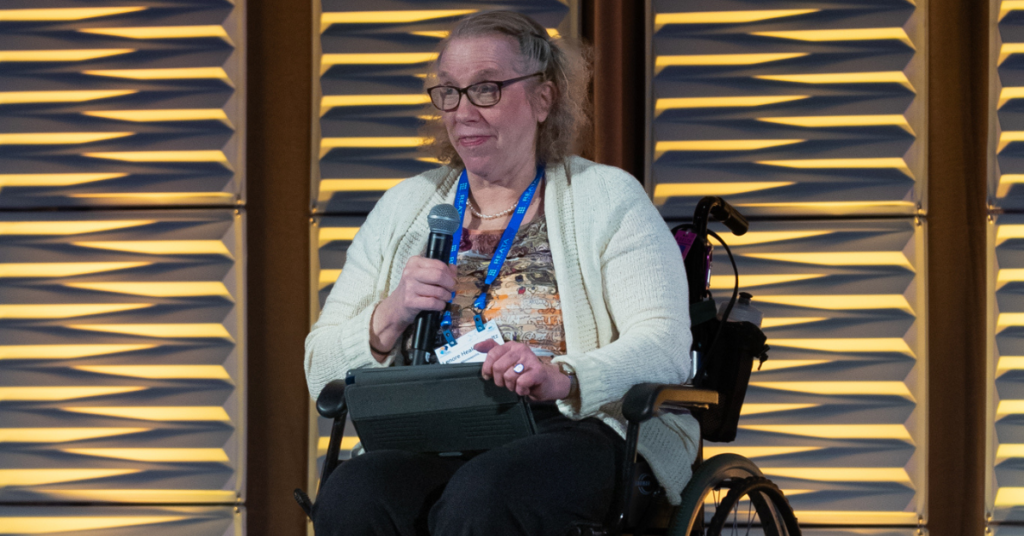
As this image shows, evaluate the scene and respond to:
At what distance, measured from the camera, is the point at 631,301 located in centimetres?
174

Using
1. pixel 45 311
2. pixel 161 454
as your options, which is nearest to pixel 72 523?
pixel 161 454

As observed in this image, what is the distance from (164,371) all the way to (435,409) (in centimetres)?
172

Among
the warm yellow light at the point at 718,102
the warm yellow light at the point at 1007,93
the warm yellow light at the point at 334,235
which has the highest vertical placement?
the warm yellow light at the point at 1007,93

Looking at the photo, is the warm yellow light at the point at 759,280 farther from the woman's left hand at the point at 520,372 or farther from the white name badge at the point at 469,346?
the woman's left hand at the point at 520,372

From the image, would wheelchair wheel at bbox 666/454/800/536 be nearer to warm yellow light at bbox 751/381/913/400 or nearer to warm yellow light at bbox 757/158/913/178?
warm yellow light at bbox 751/381/913/400

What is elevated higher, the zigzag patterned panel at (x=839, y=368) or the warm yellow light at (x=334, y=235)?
the warm yellow light at (x=334, y=235)

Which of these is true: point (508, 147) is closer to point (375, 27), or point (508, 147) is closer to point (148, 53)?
point (375, 27)

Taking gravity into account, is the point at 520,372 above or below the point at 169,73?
below

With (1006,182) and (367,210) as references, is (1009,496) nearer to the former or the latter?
(1006,182)

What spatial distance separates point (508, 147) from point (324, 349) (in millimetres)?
646

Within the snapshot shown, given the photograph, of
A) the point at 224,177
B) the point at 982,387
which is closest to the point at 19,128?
the point at 224,177

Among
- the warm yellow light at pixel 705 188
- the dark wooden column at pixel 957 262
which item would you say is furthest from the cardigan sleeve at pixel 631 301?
the dark wooden column at pixel 957 262

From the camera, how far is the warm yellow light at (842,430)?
2648 millimetres

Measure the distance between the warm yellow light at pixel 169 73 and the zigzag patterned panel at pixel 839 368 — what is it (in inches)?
74.5
